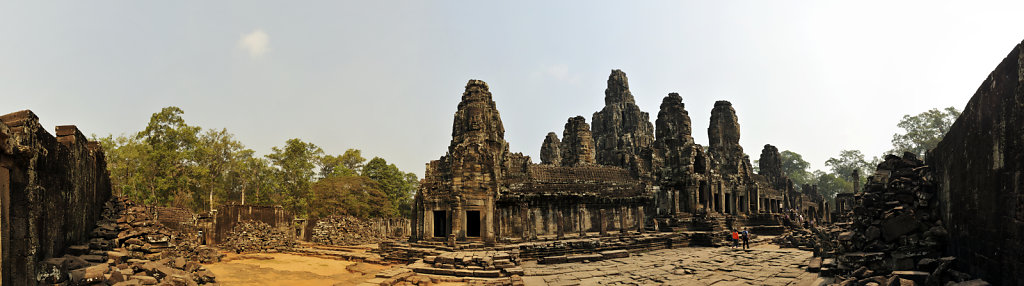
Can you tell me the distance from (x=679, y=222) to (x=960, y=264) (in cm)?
1683

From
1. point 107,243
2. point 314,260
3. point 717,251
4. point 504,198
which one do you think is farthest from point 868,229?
point 314,260

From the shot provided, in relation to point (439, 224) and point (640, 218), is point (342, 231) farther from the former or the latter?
point (640, 218)

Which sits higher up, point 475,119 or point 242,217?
point 475,119

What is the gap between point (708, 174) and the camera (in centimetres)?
2472

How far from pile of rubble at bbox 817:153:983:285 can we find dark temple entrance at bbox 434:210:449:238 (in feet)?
43.2

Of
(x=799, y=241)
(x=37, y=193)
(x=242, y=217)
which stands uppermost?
(x=37, y=193)

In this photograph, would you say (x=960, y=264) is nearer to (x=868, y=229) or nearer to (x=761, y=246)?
(x=868, y=229)

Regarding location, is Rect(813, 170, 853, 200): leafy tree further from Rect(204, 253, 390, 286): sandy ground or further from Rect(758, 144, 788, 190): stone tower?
Rect(204, 253, 390, 286): sandy ground

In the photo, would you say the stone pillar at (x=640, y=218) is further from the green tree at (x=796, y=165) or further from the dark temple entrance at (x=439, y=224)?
the green tree at (x=796, y=165)

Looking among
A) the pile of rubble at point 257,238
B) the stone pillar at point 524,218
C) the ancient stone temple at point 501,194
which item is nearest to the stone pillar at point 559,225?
the ancient stone temple at point 501,194

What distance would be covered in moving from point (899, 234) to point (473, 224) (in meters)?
14.8

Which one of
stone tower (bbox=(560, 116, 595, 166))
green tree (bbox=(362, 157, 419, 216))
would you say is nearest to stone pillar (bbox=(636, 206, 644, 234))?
stone tower (bbox=(560, 116, 595, 166))

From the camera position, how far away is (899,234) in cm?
754

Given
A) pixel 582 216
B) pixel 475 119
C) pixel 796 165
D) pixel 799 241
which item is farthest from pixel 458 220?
pixel 796 165
